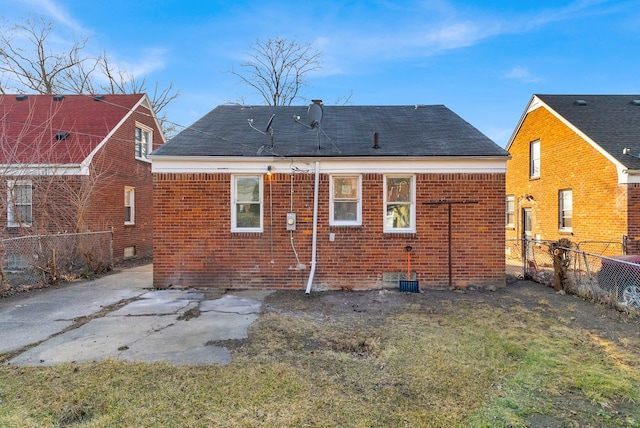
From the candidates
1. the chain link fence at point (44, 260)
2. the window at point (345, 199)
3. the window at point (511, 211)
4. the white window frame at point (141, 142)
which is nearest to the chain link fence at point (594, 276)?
the window at point (345, 199)

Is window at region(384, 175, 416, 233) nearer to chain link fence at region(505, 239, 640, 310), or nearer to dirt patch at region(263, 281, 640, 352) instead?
dirt patch at region(263, 281, 640, 352)

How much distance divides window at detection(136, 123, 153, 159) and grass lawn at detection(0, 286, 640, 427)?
41.5 feet

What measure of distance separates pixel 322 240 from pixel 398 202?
208cm

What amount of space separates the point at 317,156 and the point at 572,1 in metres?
11.2

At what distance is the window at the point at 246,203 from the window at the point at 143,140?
878 cm

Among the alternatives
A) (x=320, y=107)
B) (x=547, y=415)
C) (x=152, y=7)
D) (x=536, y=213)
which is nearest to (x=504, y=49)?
(x=536, y=213)

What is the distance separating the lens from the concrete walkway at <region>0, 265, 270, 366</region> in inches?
175

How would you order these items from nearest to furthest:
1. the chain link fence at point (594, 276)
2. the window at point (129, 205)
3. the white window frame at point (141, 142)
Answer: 1. the chain link fence at point (594, 276)
2. the window at point (129, 205)
3. the white window frame at point (141, 142)

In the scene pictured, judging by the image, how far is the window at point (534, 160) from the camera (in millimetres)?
15297

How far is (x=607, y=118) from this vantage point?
1299 centimetres

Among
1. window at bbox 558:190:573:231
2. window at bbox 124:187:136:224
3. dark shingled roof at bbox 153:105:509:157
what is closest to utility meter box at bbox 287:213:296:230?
dark shingled roof at bbox 153:105:509:157

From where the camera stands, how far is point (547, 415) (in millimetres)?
3064

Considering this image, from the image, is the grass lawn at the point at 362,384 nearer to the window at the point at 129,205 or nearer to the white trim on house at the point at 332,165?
the white trim on house at the point at 332,165

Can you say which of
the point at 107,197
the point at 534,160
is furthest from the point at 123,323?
the point at 534,160
